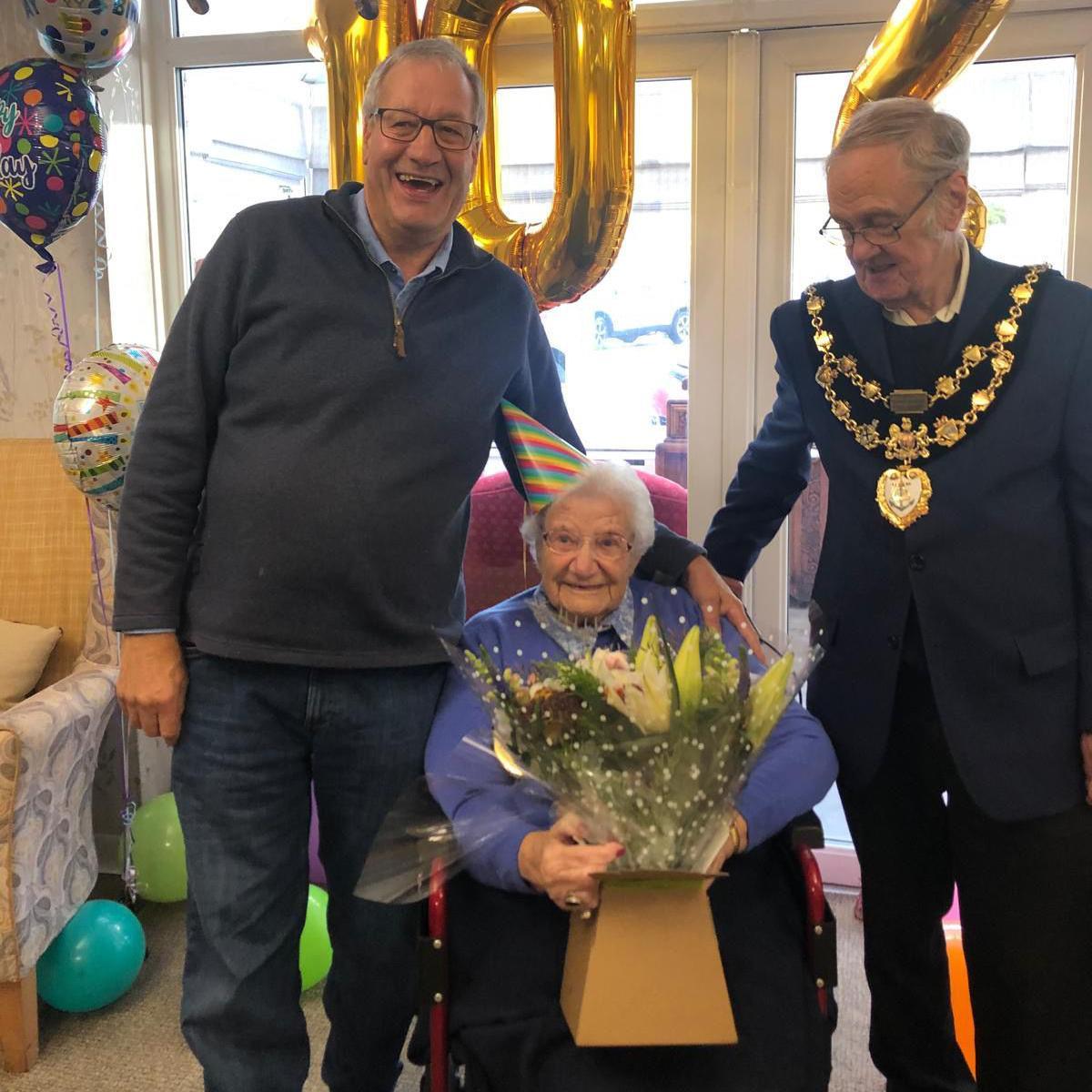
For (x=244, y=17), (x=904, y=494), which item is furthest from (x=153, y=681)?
(x=244, y=17)

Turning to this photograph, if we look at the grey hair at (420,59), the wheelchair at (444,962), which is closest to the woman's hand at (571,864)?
the wheelchair at (444,962)

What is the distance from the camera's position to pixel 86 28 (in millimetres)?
2031

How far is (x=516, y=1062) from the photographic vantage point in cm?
126

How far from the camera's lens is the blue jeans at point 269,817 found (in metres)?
1.48

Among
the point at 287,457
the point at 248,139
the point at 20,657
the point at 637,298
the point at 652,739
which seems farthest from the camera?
the point at 248,139

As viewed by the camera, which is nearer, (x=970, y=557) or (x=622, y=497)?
(x=970, y=557)

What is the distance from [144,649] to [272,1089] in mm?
683

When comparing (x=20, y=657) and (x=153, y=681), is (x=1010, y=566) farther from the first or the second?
(x=20, y=657)

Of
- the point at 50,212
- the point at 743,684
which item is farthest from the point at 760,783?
the point at 50,212

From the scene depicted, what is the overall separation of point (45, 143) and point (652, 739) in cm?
169

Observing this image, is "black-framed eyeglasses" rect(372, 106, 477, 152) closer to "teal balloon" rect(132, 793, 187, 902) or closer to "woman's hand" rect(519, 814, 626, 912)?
"woman's hand" rect(519, 814, 626, 912)

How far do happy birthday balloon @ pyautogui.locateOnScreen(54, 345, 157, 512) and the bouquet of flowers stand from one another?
1171mm

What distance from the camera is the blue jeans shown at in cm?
148

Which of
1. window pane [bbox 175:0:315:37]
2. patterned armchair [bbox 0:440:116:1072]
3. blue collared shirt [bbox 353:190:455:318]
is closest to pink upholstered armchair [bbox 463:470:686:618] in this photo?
patterned armchair [bbox 0:440:116:1072]
